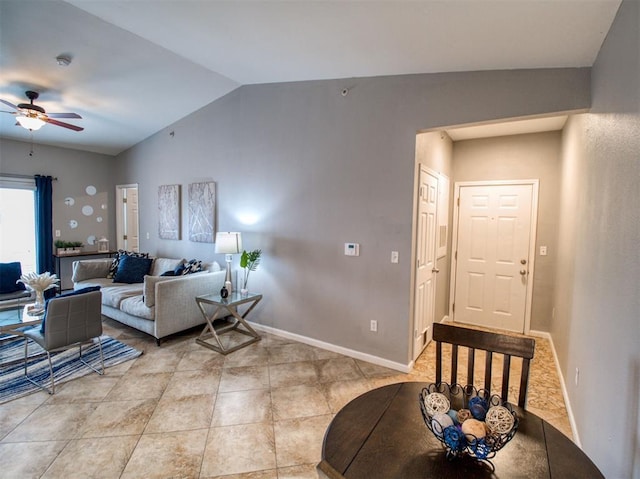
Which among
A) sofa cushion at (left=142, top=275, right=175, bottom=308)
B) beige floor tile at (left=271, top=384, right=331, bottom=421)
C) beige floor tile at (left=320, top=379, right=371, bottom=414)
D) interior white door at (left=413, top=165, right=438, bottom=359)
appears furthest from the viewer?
sofa cushion at (left=142, top=275, right=175, bottom=308)

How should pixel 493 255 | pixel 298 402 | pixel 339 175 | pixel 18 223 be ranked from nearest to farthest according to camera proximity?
pixel 298 402, pixel 339 175, pixel 493 255, pixel 18 223

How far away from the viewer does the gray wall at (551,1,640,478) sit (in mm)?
1307

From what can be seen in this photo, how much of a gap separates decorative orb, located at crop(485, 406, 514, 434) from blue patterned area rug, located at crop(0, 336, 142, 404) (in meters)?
3.26

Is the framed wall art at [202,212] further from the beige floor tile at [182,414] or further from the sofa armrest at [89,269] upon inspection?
the beige floor tile at [182,414]

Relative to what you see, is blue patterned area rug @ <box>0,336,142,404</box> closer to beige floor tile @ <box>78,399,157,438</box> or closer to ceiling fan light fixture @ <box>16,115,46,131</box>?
beige floor tile @ <box>78,399,157,438</box>

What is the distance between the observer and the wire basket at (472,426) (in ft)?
3.13

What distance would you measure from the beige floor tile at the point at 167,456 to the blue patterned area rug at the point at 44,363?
1293 mm

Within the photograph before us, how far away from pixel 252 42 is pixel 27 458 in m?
3.36

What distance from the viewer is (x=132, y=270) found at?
4.83 meters

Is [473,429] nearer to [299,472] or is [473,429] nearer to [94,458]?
[299,472]

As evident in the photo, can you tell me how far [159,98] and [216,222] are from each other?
1.79m

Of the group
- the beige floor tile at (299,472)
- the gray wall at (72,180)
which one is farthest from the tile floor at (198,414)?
the gray wall at (72,180)

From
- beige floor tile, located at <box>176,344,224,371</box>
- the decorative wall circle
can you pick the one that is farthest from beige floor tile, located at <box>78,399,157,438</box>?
the decorative wall circle

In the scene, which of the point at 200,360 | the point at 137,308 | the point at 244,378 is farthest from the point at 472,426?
the point at 137,308
